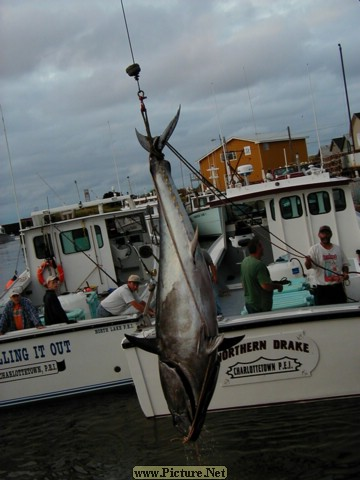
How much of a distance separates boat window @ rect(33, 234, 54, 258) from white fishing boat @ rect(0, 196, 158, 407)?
0.02 metres

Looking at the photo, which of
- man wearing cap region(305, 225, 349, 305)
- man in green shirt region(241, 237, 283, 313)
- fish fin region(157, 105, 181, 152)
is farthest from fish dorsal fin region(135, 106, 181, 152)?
man wearing cap region(305, 225, 349, 305)

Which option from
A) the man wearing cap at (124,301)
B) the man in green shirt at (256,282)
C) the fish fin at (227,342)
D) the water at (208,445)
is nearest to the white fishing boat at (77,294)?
the man wearing cap at (124,301)

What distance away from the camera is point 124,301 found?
367 inches

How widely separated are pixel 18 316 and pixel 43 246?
3.22m

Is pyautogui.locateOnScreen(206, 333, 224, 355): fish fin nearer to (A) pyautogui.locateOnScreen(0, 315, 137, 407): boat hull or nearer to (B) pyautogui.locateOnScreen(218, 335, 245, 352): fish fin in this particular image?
(B) pyautogui.locateOnScreen(218, 335, 245, 352): fish fin

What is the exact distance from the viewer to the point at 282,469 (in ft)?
21.7

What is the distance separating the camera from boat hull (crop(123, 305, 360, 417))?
697 cm

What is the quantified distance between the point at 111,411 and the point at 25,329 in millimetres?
1935

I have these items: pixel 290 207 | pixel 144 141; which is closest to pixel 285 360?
pixel 144 141

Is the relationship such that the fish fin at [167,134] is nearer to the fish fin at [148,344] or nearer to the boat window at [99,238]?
the fish fin at [148,344]

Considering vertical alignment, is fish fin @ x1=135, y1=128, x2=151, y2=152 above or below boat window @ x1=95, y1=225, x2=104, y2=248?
above

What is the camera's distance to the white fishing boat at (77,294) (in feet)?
30.5

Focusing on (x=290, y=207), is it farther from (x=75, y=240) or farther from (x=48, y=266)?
(x=48, y=266)

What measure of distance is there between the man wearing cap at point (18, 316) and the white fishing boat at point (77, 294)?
44 cm
